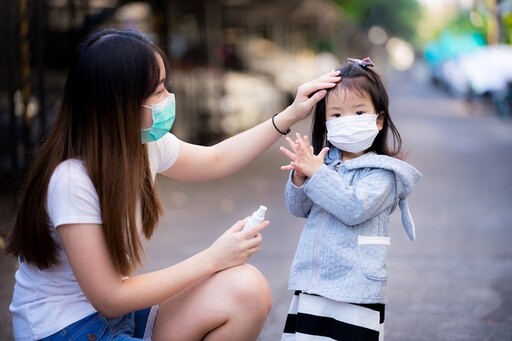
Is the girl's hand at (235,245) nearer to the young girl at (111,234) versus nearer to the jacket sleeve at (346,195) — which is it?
the young girl at (111,234)

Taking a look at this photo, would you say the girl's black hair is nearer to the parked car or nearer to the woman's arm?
the woman's arm

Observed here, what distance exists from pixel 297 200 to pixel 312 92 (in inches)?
15.7

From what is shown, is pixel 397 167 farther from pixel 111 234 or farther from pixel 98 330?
pixel 98 330

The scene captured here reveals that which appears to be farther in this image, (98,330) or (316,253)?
(316,253)

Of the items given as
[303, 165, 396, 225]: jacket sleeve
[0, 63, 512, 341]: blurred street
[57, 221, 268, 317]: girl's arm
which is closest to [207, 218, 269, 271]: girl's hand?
[57, 221, 268, 317]: girl's arm

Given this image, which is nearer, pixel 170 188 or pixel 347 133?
pixel 347 133

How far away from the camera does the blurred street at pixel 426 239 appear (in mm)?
4879

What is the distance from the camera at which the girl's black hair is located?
302 centimetres

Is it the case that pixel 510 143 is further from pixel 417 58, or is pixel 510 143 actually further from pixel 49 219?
pixel 417 58

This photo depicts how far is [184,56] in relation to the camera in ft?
52.3

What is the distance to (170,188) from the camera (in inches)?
409

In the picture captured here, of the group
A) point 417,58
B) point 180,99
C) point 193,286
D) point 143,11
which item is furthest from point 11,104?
point 417,58

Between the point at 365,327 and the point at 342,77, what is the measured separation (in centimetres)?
89

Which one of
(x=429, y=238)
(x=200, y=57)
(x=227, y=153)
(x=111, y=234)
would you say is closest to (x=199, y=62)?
(x=200, y=57)
